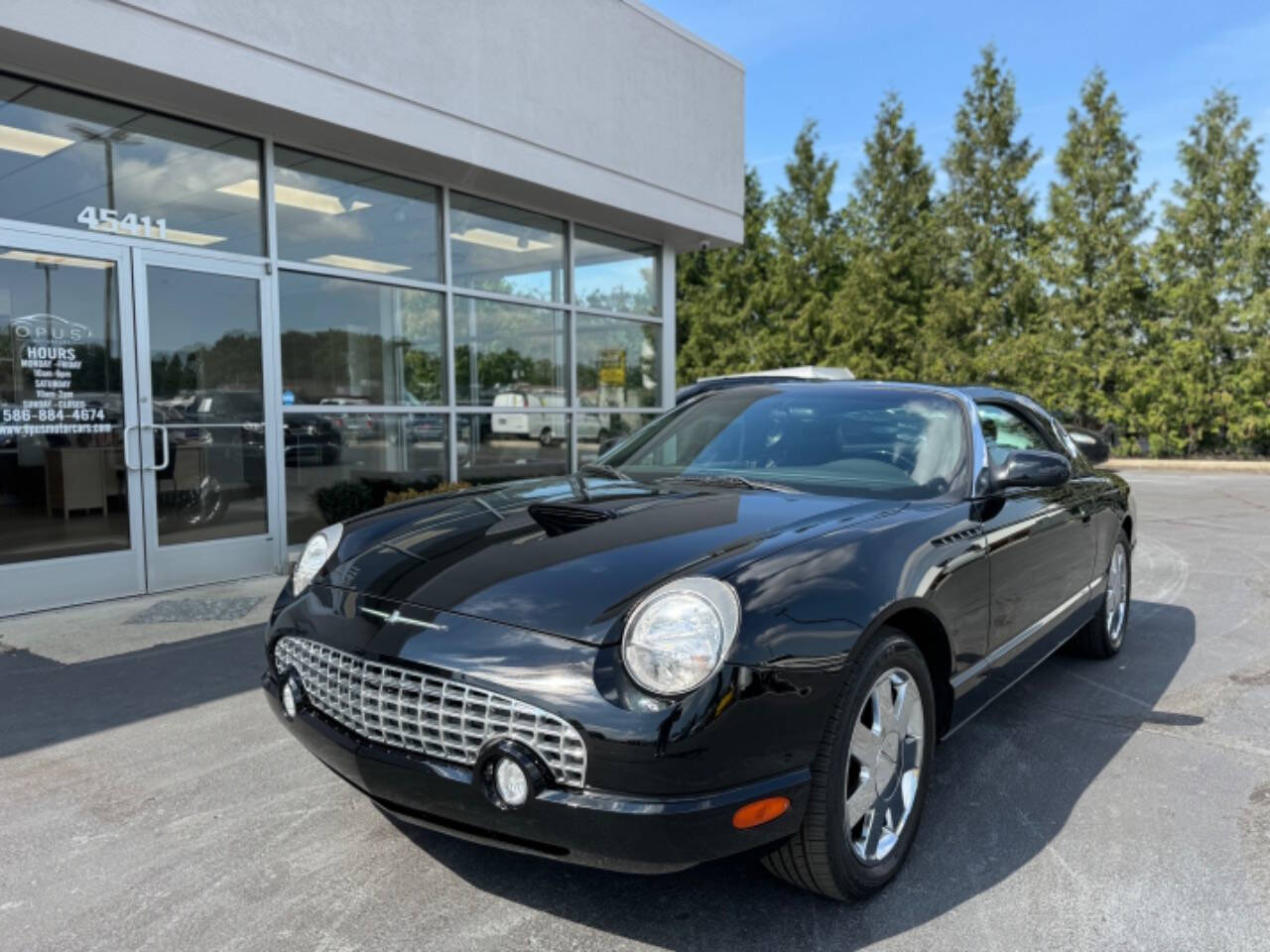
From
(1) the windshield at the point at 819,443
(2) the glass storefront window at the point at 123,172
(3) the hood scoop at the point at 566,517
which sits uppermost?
(2) the glass storefront window at the point at 123,172

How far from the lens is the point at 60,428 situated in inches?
243

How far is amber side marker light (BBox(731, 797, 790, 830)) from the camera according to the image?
2082 mm

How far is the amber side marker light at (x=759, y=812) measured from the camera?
208cm

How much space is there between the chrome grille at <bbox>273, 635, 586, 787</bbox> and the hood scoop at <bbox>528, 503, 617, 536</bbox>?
2.12 feet

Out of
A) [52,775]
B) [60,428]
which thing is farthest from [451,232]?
[52,775]

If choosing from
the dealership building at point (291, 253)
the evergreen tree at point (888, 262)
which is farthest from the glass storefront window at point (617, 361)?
the evergreen tree at point (888, 262)

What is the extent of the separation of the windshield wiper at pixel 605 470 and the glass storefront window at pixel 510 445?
5.00 m

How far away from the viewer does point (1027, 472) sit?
3326 mm

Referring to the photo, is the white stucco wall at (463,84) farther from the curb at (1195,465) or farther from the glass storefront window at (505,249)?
the curb at (1195,465)

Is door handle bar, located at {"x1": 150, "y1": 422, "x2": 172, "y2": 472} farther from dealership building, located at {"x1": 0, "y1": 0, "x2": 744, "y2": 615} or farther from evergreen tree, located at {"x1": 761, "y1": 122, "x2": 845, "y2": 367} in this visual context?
evergreen tree, located at {"x1": 761, "y1": 122, "x2": 845, "y2": 367}

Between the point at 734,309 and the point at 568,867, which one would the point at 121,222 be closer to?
the point at 568,867

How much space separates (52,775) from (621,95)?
8.54 meters

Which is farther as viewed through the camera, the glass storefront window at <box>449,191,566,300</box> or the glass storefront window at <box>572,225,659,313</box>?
the glass storefront window at <box>572,225,659,313</box>

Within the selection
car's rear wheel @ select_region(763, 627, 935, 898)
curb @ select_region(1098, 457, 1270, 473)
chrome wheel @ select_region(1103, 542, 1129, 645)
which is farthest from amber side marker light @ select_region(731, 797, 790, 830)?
curb @ select_region(1098, 457, 1270, 473)
